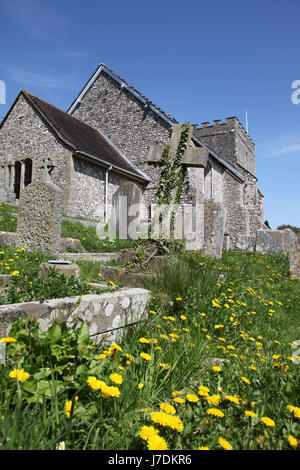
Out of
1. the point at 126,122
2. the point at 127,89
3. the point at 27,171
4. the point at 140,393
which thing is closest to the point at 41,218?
the point at 140,393

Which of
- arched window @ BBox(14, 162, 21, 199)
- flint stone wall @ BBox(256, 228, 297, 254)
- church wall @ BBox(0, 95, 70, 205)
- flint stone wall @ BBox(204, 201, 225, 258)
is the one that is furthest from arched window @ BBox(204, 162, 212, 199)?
arched window @ BBox(14, 162, 21, 199)

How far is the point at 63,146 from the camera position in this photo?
12.9 metres

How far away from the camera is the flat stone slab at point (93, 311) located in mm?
1737

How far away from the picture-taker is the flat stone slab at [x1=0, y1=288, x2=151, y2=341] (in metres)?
1.74

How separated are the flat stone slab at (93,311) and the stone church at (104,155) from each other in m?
8.56

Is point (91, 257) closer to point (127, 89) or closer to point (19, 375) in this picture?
point (19, 375)

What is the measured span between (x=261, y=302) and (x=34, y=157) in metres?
12.9

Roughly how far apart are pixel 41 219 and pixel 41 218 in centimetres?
2

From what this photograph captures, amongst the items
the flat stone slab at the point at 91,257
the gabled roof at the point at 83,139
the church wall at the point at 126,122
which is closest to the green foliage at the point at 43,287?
the flat stone slab at the point at 91,257

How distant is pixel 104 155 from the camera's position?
1452 centimetres

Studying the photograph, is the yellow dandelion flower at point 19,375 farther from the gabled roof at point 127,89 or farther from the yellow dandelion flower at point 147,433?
the gabled roof at point 127,89

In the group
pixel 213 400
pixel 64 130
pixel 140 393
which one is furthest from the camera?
pixel 64 130

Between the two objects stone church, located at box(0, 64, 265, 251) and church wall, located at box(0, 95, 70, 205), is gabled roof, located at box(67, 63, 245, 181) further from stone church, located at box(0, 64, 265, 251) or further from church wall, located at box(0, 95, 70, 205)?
church wall, located at box(0, 95, 70, 205)
